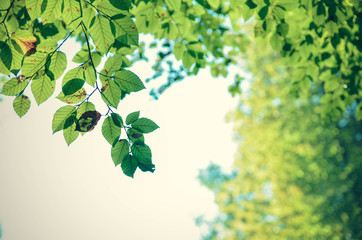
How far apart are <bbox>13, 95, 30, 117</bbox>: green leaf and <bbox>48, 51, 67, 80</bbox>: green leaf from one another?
7.3 inches

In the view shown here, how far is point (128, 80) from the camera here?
3.50 ft

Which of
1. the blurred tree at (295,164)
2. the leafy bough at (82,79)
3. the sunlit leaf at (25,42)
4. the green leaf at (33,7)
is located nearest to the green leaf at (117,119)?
the leafy bough at (82,79)

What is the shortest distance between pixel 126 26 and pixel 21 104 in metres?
0.61

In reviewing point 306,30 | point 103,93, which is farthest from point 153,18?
point 306,30

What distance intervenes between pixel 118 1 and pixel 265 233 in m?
9.75

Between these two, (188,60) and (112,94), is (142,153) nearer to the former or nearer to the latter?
(112,94)

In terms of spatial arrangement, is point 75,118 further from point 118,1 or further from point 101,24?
point 118,1

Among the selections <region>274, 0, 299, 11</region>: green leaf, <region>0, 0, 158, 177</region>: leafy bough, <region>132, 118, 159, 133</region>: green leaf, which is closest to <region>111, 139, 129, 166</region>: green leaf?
<region>0, 0, 158, 177</region>: leafy bough

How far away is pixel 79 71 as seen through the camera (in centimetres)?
110

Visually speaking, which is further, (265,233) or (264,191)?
(264,191)

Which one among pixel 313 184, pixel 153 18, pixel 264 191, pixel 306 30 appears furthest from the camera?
pixel 264 191

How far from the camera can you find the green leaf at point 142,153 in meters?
1.08

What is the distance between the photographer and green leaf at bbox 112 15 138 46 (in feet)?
3.50

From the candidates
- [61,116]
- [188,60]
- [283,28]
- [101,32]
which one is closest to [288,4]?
[283,28]
